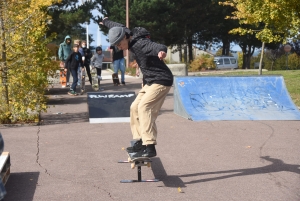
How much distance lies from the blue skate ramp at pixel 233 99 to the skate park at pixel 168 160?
0.21m

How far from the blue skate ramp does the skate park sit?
206 mm

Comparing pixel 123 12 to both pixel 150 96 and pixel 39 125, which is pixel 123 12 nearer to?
pixel 39 125

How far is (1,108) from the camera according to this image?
10.9 metres

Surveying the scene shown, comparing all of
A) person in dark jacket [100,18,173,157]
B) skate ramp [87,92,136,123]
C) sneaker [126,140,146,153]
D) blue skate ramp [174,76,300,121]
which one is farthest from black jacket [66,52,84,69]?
sneaker [126,140,146,153]

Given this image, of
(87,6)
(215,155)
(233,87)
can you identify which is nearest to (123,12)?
(87,6)

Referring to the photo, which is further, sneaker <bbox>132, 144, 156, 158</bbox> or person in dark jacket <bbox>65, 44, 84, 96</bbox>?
person in dark jacket <bbox>65, 44, 84, 96</bbox>

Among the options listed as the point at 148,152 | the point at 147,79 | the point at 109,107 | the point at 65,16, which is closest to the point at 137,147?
the point at 148,152

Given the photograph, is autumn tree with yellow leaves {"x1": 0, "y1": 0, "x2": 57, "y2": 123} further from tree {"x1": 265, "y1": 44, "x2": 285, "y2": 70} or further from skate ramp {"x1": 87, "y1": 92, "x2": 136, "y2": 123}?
tree {"x1": 265, "y1": 44, "x2": 285, "y2": 70}

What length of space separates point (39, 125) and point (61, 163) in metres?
3.78

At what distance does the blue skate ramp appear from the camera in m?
11.6

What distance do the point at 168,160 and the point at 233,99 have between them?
5.23 m

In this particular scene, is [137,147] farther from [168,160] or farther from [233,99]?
[233,99]

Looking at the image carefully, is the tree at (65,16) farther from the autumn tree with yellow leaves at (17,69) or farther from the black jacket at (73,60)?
the autumn tree with yellow leaves at (17,69)

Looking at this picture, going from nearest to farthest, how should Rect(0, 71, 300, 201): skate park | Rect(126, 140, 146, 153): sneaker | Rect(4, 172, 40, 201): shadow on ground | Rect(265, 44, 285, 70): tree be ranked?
Rect(4, 172, 40, 201): shadow on ground → Rect(0, 71, 300, 201): skate park → Rect(126, 140, 146, 153): sneaker → Rect(265, 44, 285, 70): tree
